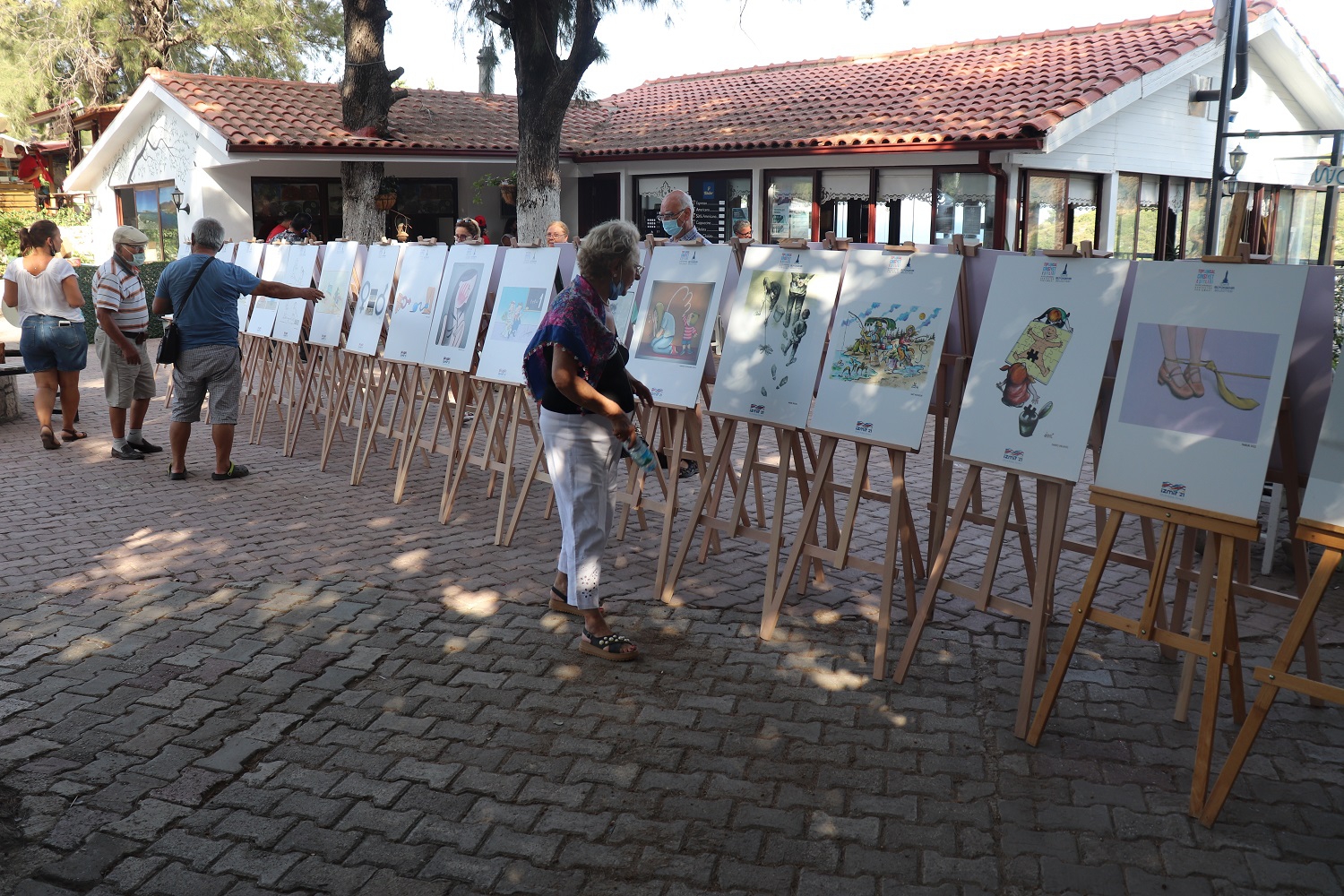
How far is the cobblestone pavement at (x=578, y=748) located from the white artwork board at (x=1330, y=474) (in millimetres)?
959

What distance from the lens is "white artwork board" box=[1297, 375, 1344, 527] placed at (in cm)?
320

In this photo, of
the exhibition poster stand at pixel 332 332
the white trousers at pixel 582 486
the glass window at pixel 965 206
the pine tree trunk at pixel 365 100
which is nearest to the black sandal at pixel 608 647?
the white trousers at pixel 582 486

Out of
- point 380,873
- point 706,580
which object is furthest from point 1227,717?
point 380,873

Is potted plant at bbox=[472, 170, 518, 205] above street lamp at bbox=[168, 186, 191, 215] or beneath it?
above

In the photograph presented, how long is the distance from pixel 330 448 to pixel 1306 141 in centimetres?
1973

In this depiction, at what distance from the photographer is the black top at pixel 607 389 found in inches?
171

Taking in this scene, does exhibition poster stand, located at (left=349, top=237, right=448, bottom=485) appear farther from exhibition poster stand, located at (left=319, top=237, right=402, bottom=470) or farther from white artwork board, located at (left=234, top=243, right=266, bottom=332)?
white artwork board, located at (left=234, top=243, right=266, bottom=332)

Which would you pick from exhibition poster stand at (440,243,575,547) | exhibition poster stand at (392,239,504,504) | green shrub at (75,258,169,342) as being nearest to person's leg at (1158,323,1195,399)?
exhibition poster stand at (440,243,575,547)

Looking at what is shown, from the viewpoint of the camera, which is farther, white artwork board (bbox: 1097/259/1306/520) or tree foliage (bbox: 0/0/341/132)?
tree foliage (bbox: 0/0/341/132)

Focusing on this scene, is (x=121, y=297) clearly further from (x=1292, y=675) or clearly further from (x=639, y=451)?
(x=1292, y=675)

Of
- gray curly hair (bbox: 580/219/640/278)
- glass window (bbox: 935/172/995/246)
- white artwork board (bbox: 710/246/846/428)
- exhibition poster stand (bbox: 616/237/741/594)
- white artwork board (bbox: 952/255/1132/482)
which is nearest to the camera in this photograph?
white artwork board (bbox: 952/255/1132/482)

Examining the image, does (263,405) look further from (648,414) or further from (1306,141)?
(1306,141)

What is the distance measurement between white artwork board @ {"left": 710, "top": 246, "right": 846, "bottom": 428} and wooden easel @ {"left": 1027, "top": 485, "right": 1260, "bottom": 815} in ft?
4.75

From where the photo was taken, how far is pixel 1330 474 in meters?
3.23
